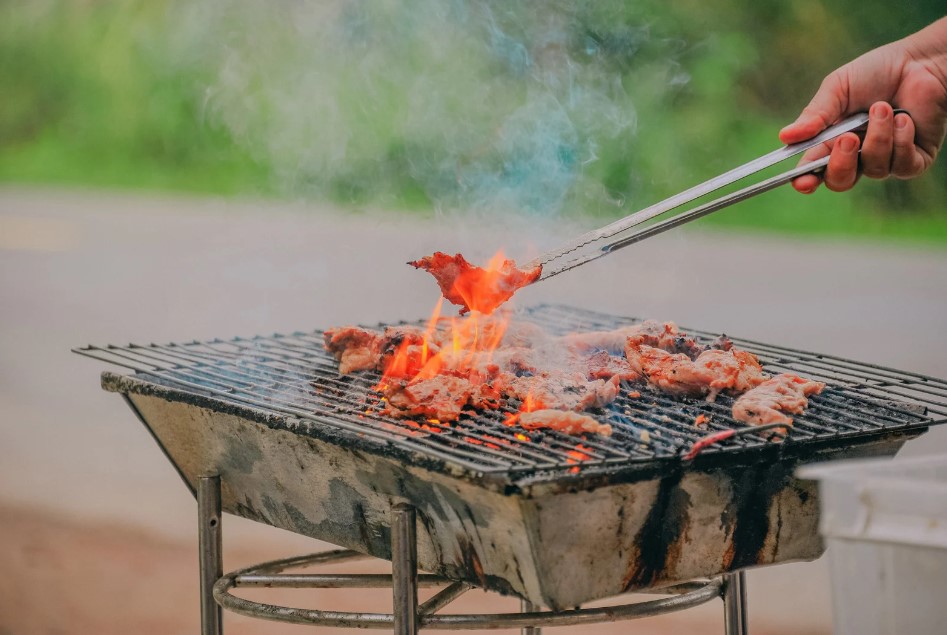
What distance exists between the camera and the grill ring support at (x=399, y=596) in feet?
9.02

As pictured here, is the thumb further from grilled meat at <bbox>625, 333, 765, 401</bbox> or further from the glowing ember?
the glowing ember

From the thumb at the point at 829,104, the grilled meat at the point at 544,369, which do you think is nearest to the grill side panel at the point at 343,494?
the grilled meat at the point at 544,369

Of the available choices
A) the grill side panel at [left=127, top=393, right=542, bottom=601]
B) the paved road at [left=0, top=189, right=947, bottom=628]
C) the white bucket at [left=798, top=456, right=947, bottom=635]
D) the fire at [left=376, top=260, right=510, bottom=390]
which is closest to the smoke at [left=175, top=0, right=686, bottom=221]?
the paved road at [left=0, top=189, right=947, bottom=628]

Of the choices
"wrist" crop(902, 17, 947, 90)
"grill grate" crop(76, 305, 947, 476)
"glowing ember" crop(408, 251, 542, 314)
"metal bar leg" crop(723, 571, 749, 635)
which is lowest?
"metal bar leg" crop(723, 571, 749, 635)

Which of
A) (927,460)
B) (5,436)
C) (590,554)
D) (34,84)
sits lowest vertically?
(590,554)

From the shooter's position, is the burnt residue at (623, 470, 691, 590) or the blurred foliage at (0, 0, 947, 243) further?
the blurred foliage at (0, 0, 947, 243)

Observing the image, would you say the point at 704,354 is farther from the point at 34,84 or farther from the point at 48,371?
the point at 34,84

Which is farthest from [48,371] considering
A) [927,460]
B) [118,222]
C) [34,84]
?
[927,460]

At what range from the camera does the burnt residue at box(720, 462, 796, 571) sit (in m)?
2.70

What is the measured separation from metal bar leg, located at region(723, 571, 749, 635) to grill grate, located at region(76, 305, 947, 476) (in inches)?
27.7

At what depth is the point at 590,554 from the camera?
2.51 metres

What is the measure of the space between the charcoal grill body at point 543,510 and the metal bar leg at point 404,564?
0.14 feet

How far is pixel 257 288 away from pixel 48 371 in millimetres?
2333

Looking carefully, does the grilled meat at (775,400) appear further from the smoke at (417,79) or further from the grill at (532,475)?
the smoke at (417,79)
